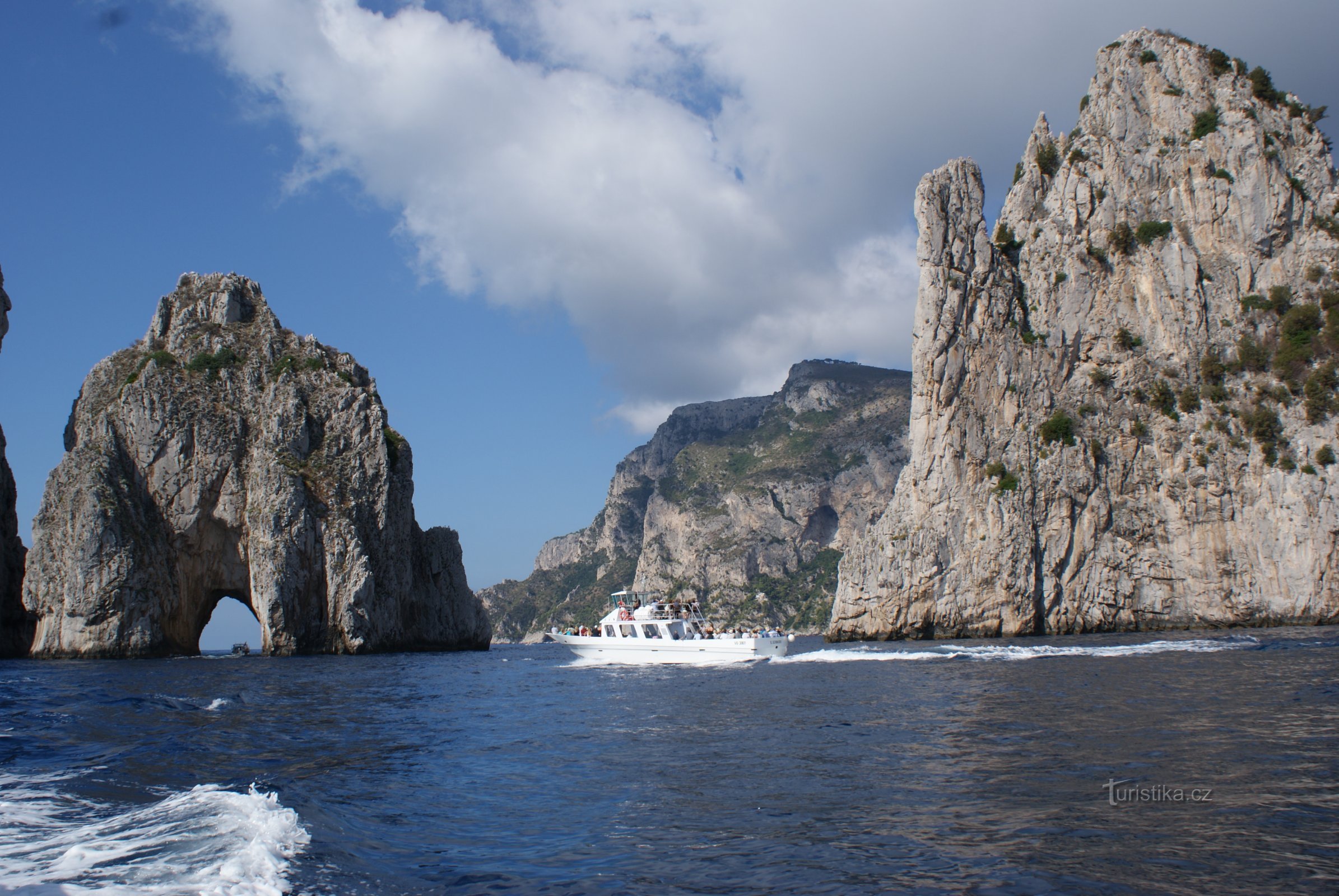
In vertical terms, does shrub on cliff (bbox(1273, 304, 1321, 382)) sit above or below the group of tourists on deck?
above

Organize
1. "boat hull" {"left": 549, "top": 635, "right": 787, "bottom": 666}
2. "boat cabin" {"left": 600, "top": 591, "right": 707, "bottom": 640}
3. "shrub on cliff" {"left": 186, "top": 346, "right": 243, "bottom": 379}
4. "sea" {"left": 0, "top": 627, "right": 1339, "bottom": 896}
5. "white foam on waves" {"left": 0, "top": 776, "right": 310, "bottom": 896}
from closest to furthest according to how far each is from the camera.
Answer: "white foam on waves" {"left": 0, "top": 776, "right": 310, "bottom": 896} < "sea" {"left": 0, "top": 627, "right": 1339, "bottom": 896} < "boat hull" {"left": 549, "top": 635, "right": 787, "bottom": 666} < "boat cabin" {"left": 600, "top": 591, "right": 707, "bottom": 640} < "shrub on cliff" {"left": 186, "top": 346, "right": 243, "bottom": 379}

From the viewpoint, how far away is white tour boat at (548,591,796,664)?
47.5m

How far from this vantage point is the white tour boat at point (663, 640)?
47.5 m

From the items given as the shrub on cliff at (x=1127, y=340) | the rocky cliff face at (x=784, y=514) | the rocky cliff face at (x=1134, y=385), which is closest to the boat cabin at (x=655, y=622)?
the rocky cliff face at (x=1134, y=385)

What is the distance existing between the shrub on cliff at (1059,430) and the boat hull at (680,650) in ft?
120

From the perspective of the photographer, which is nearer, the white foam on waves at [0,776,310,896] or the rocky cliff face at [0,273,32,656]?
the white foam on waves at [0,776,310,896]

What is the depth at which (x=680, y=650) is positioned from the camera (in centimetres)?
4922

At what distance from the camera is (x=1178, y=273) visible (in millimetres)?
70750

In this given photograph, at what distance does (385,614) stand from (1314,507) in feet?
239

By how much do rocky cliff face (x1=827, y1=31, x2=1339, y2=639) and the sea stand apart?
4317 cm

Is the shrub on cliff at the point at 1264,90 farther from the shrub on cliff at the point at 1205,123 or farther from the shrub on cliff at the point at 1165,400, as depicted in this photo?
the shrub on cliff at the point at 1165,400

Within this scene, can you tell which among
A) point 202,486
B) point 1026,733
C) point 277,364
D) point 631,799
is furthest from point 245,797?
point 277,364

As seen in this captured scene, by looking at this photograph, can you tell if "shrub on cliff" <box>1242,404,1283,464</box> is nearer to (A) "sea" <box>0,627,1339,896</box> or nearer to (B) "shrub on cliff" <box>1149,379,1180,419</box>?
(B) "shrub on cliff" <box>1149,379,1180,419</box>

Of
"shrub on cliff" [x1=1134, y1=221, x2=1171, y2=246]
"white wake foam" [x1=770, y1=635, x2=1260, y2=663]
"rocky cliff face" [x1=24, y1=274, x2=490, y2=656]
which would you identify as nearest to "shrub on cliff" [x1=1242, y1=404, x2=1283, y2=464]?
"shrub on cliff" [x1=1134, y1=221, x2=1171, y2=246]
